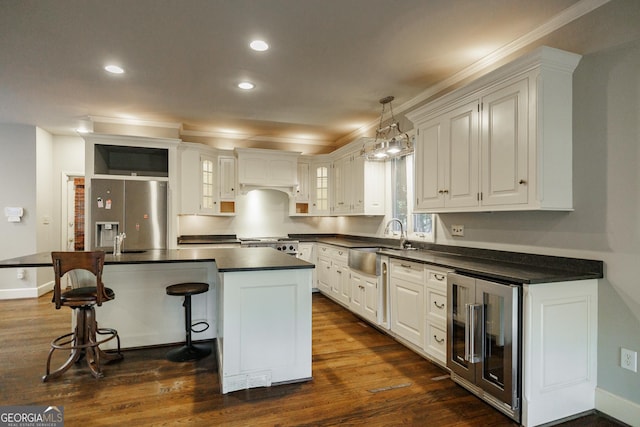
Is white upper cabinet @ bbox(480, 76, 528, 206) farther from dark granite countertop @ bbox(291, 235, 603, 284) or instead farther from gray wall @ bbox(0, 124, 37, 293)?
gray wall @ bbox(0, 124, 37, 293)

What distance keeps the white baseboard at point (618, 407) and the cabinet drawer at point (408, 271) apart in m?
1.35

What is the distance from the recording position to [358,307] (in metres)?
4.23

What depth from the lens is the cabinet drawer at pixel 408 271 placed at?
9.98 feet

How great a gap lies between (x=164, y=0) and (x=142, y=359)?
2.89m

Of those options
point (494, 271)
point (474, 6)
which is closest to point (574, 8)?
point (474, 6)

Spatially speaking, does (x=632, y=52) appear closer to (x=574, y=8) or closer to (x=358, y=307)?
(x=574, y=8)

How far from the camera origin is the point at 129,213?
4711mm

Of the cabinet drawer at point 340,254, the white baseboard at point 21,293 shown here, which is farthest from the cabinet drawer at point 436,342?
the white baseboard at point 21,293

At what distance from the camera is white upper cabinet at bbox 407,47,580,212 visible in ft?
7.42

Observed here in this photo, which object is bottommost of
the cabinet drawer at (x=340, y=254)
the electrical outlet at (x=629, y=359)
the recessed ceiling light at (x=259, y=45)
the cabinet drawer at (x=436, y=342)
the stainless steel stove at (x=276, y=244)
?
the cabinet drawer at (x=436, y=342)

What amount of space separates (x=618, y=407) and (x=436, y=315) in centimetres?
119

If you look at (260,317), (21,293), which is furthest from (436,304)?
(21,293)

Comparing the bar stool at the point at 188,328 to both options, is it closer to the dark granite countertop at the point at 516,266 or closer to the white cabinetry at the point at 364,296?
the white cabinetry at the point at 364,296

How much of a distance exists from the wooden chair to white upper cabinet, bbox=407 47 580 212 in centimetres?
295
